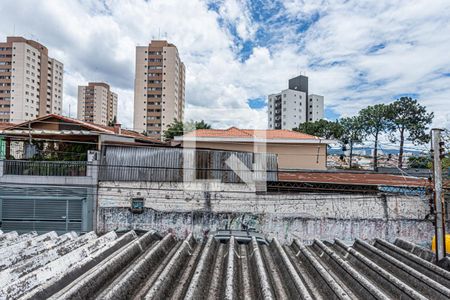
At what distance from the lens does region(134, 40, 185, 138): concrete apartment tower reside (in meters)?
54.9

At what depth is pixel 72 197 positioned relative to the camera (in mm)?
11258

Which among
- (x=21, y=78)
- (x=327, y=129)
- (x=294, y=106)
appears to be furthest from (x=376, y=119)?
(x=21, y=78)

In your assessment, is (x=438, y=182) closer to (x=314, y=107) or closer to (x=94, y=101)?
(x=314, y=107)

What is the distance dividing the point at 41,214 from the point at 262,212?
9399 mm

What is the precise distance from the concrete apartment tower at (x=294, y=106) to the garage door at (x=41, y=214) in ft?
191

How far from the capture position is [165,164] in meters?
11.9

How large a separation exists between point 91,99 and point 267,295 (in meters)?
91.6

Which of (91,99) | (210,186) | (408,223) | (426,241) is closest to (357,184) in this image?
(408,223)

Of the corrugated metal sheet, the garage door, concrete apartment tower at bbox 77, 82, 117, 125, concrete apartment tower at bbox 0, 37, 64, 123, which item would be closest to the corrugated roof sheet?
the corrugated metal sheet

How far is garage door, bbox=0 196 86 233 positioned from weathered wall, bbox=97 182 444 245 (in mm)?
1097

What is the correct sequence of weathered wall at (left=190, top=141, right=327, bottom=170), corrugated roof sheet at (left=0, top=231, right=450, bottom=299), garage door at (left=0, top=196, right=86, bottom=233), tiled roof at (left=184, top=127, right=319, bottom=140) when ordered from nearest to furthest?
corrugated roof sheet at (left=0, top=231, right=450, bottom=299) < garage door at (left=0, top=196, right=86, bottom=233) < tiled roof at (left=184, top=127, right=319, bottom=140) < weathered wall at (left=190, top=141, right=327, bottom=170)

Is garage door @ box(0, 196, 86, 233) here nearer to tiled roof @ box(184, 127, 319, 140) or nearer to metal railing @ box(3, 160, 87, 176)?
metal railing @ box(3, 160, 87, 176)

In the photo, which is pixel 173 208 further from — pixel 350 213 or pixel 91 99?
pixel 91 99

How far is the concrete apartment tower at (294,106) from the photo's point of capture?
64312mm
